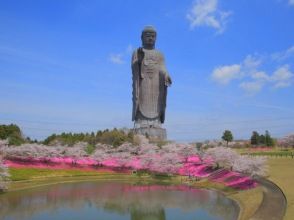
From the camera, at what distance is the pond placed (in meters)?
26.6

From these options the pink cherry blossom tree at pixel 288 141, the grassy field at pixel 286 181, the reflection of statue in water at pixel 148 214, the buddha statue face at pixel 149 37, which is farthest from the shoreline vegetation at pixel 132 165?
the pink cherry blossom tree at pixel 288 141

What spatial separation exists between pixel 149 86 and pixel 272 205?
2031 inches

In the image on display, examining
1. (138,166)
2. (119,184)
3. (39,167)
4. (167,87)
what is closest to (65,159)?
(39,167)

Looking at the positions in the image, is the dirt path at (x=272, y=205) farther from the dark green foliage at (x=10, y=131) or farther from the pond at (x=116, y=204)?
the dark green foliage at (x=10, y=131)

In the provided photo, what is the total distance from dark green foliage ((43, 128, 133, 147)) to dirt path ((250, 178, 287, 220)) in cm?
A: 3665

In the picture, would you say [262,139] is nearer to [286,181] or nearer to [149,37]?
[149,37]

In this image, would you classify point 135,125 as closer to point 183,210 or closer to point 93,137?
point 93,137

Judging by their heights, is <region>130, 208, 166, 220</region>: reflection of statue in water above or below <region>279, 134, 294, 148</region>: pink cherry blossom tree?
below

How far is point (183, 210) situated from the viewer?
2841 cm

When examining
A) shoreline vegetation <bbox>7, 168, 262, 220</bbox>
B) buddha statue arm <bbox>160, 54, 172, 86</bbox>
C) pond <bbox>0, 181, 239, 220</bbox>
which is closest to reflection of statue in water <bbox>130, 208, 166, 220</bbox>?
pond <bbox>0, 181, 239, 220</bbox>

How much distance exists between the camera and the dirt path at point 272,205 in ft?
67.9

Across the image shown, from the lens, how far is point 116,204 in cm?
3088

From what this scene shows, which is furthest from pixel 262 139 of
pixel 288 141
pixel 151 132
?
pixel 151 132

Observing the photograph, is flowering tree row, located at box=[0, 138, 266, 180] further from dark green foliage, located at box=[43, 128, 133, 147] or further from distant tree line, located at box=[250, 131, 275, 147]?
distant tree line, located at box=[250, 131, 275, 147]
